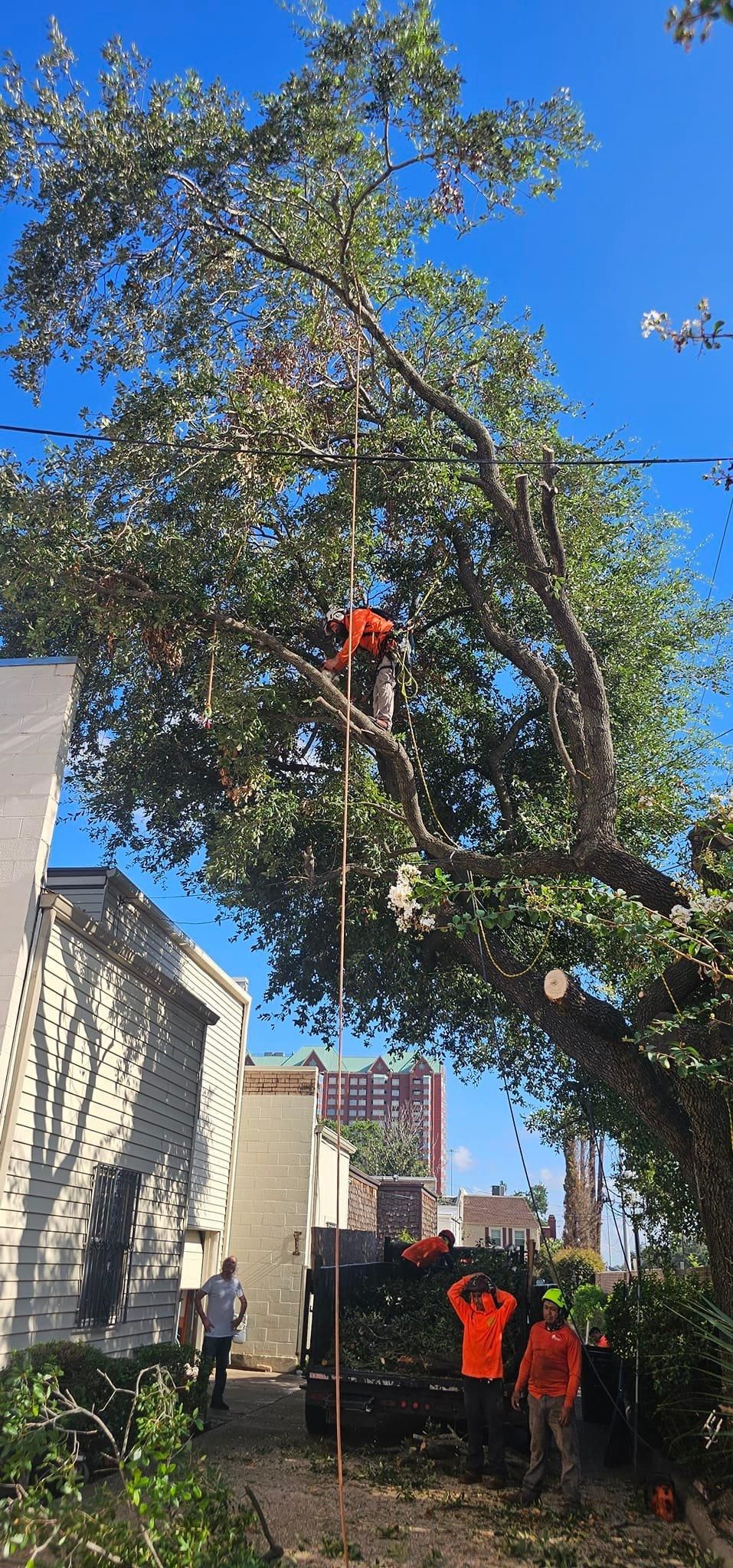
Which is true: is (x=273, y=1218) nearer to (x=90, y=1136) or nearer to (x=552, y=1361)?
(x=90, y=1136)

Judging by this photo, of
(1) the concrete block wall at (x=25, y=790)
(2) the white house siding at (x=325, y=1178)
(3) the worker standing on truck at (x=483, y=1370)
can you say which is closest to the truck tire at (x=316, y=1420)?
(3) the worker standing on truck at (x=483, y=1370)

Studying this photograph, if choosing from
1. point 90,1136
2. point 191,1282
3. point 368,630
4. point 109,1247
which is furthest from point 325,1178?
point 368,630

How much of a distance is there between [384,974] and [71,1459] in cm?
931

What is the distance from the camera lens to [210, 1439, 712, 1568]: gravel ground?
659 cm

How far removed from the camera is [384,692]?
1045 cm

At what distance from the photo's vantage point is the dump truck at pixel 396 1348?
32.3 feet

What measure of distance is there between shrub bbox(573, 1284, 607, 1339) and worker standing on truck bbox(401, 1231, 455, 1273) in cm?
683

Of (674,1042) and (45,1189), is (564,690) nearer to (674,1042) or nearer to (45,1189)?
(674,1042)

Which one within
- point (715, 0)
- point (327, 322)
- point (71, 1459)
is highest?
point (327, 322)

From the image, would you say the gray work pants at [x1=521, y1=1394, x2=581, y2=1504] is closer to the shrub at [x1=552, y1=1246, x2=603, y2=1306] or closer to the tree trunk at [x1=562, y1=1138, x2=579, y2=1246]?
the shrub at [x1=552, y1=1246, x2=603, y2=1306]

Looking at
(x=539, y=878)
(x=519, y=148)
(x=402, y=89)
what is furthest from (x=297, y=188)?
(x=539, y=878)

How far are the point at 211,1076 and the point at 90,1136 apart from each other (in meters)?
6.64

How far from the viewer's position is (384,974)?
13742mm

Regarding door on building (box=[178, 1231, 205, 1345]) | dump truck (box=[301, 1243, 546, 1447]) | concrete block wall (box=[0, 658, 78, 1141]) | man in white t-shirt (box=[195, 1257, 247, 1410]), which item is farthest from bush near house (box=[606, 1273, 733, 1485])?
door on building (box=[178, 1231, 205, 1345])
